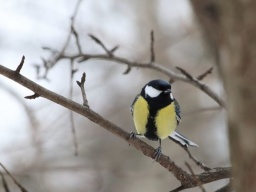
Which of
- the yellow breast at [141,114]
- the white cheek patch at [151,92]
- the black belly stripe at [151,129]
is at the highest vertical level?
the white cheek patch at [151,92]

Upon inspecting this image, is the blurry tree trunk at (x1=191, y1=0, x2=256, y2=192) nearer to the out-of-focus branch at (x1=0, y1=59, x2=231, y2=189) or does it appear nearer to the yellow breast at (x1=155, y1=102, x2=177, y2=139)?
the out-of-focus branch at (x1=0, y1=59, x2=231, y2=189)

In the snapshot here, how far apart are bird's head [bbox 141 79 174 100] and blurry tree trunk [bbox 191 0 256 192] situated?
0.85 meters

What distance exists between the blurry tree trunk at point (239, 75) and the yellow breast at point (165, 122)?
32.8 inches

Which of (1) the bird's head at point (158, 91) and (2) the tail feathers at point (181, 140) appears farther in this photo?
(1) the bird's head at point (158, 91)

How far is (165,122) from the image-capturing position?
122 centimetres

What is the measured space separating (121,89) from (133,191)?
2.19ft

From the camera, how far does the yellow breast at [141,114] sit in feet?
4.04

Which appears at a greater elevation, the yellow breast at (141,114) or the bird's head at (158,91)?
the bird's head at (158,91)

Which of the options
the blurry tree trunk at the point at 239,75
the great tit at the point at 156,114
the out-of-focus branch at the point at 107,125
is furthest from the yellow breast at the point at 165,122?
the blurry tree trunk at the point at 239,75

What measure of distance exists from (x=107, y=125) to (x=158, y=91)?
43 cm

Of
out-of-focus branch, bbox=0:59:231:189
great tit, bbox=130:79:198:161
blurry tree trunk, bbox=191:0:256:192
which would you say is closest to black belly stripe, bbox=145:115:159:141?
great tit, bbox=130:79:198:161

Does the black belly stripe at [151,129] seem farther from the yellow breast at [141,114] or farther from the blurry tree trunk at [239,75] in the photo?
the blurry tree trunk at [239,75]

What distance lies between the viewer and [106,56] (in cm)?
129

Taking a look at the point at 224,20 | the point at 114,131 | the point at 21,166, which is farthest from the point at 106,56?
the point at 21,166
